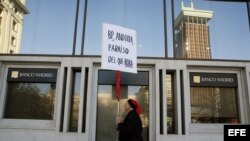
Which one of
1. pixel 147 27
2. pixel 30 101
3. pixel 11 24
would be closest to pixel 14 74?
pixel 30 101

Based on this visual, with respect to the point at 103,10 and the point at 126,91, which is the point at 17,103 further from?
the point at 103,10

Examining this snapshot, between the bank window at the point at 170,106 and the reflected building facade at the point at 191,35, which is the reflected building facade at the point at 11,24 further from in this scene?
the reflected building facade at the point at 191,35

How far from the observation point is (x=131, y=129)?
17.7 feet

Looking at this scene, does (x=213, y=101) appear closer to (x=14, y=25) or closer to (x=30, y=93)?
(x=30, y=93)

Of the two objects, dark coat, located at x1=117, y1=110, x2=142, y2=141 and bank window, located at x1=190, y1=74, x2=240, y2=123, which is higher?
bank window, located at x1=190, y1=74, x2=240, y2=123

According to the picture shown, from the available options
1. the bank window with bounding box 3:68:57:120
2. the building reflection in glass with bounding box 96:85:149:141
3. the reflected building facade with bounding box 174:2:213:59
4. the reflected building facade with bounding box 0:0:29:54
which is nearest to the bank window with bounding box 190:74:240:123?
the reflected building facade with bounding box 174:2:213:59

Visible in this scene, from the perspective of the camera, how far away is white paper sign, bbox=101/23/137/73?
7.35m

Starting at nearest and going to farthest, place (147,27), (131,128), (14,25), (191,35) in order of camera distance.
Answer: (131,128) < (191,35) < (14,25) < (147,27)

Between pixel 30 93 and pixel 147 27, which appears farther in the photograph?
pixel 147 27

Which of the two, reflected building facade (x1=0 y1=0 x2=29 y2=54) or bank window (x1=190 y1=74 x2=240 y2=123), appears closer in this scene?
bank window (x1=190 y1=74 x2=240 y2=123)

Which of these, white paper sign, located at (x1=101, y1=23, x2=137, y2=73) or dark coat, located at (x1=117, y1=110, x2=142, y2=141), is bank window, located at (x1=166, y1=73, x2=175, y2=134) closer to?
white paper sign, located at (x1=101, y1=23, x2=137, y2=73)

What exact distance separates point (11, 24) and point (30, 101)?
10.9 feet

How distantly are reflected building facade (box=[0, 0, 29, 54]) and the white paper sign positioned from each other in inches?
231

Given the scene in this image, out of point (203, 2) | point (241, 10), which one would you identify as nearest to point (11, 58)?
point (203, 2)
